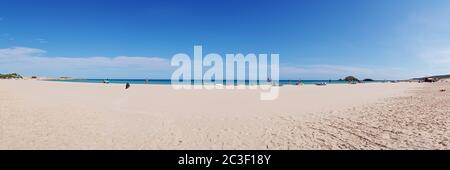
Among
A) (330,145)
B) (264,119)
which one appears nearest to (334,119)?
(264,119)

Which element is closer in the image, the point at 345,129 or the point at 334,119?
the point at 345,129

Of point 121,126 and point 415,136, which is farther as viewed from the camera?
point 121,126

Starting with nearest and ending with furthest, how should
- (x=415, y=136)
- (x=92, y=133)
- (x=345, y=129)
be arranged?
(x=415, y=136) → (x=92, y=133) → (x=345, y=129)

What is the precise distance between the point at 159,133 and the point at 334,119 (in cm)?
808

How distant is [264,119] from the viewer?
40.6ft

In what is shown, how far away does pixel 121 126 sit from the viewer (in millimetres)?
10562

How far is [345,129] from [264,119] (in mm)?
3643

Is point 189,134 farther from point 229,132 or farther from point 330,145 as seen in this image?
point 330,145
